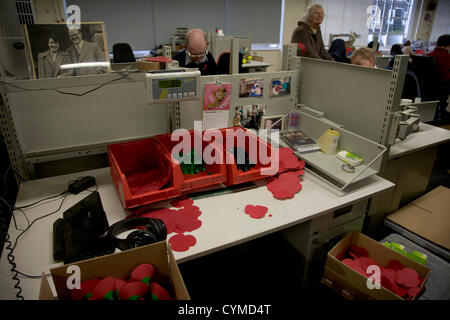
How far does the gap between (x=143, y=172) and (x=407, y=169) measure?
1.70m

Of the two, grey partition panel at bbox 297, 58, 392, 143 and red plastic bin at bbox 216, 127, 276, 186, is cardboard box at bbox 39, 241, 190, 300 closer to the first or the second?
red plastic bin at bbox 216, 127, 276, 186

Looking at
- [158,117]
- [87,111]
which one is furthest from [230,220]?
[87,111]

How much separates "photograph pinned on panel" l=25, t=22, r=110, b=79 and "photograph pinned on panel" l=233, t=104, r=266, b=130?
0.75 meters

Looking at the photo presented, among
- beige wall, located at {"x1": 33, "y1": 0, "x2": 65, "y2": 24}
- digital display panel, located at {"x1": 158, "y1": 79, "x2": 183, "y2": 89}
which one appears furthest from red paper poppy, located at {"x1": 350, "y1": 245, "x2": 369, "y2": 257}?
beige wall, located at {"x1": 33, "y1": 0, "x2": 65, "y2": 24}

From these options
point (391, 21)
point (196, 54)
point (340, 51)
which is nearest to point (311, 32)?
point (340, 51)

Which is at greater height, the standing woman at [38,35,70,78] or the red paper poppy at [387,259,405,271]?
the standing woman at [38,35,70,78]

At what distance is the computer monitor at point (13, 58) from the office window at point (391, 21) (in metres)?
7.69

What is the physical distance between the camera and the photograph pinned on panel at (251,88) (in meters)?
1.72

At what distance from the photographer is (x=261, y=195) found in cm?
137

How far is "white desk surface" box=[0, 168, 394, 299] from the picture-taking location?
3.31 ft

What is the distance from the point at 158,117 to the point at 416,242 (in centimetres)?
163

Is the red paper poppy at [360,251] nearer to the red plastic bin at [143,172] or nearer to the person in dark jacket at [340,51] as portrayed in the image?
the red plastic bin at [143,172]

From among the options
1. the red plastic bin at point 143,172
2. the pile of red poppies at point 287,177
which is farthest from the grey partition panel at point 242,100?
the pile of red poppies at point 287,177

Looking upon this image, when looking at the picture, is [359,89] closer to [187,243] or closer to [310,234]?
[310,234]
